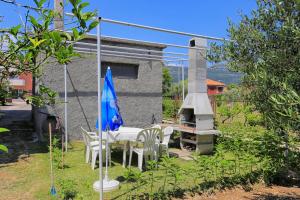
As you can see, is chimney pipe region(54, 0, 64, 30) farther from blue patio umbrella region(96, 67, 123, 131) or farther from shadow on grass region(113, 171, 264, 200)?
blue patio umbrella region(96, 67, 123, 131)

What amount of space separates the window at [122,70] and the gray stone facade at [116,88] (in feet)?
0.47

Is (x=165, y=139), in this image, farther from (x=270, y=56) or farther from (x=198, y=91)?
(x=270, y=56)

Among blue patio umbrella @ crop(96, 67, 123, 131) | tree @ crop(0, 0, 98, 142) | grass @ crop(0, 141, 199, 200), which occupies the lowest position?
grass @ crop(0, 141, 199, 200)

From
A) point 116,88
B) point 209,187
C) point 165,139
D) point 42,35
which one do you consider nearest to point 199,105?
point 165,139

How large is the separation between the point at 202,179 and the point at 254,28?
3131 mm

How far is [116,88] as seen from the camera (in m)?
12.2

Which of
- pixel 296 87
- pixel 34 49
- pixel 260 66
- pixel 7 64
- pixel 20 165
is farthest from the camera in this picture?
pixel 20 165

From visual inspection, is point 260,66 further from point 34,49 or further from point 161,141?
point 161,141

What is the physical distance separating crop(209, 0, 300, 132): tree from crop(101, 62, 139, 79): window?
7.90m

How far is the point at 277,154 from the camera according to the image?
588 centimetres

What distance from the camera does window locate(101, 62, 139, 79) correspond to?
12.0m

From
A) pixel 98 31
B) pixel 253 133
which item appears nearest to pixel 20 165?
pixel 98 31

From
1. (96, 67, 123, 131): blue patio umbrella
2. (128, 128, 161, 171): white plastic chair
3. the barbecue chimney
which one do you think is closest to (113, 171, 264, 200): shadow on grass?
(96, 67, 123, 131): blue patio umbrella

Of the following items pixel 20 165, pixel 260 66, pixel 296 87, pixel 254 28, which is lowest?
pixel 20 165
